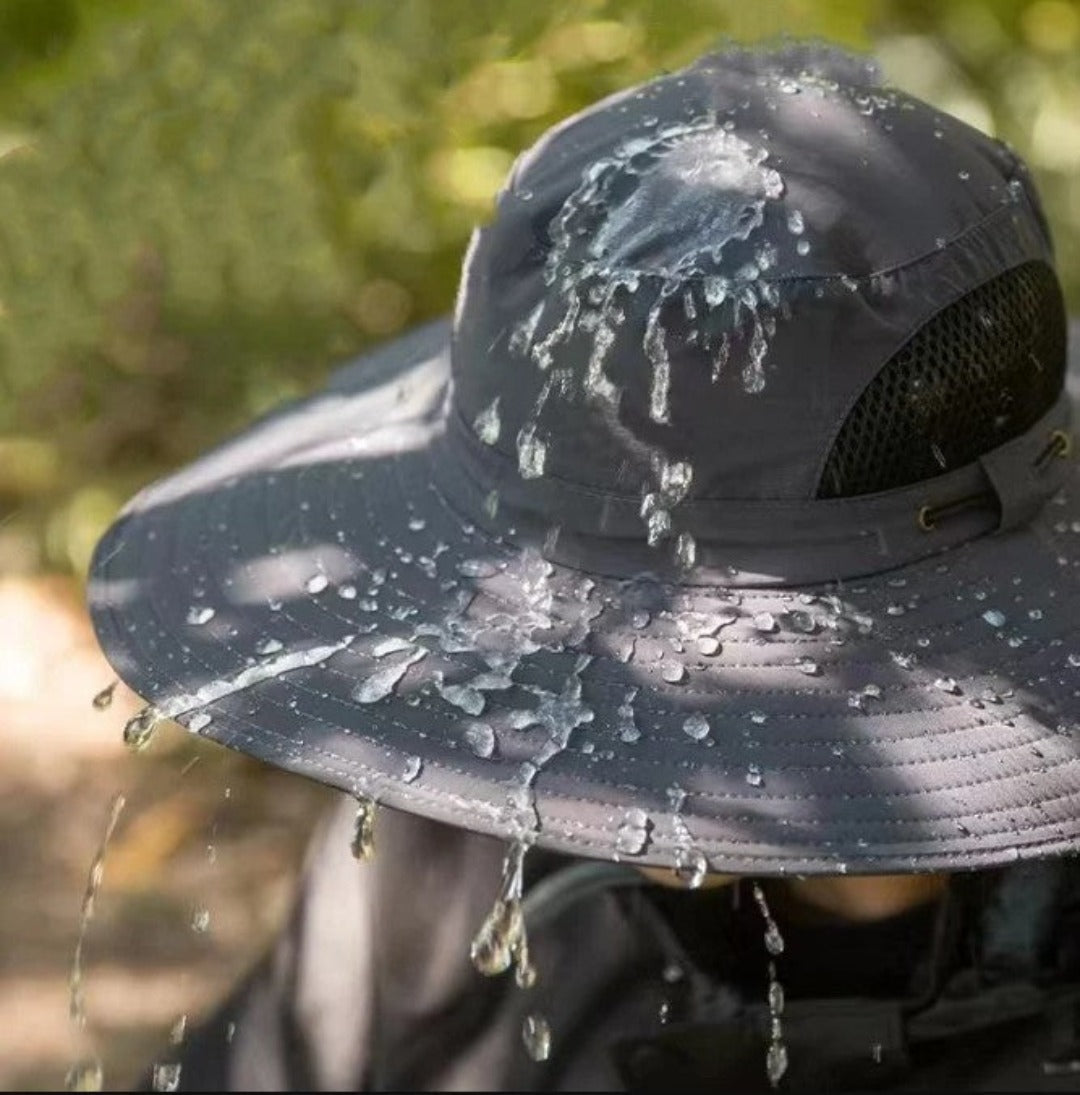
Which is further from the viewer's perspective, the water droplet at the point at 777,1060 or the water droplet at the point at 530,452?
the water droplet at the point at 777,1060

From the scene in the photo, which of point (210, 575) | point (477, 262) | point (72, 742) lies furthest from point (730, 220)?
point (72, 742)

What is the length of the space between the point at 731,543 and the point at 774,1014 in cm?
60

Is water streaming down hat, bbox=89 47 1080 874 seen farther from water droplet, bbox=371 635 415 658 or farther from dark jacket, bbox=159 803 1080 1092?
dark jacket, bbox=159 803 1080 1092

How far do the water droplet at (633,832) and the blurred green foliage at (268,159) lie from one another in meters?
1.30

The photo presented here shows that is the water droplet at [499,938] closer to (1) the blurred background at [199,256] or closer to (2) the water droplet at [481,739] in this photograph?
(2) the water droplet at [481,739]

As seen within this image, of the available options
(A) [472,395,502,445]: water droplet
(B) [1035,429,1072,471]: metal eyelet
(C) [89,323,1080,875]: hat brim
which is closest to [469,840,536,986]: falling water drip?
(C) [89,323,1080,875]: hat brim

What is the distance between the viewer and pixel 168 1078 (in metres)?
2.05

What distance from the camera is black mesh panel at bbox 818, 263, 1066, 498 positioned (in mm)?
1382

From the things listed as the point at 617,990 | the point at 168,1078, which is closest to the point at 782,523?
→ the point at 617,990

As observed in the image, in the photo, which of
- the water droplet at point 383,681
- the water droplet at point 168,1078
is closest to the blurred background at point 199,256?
the water droplet at point 168,1078

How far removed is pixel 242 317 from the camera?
295 cm

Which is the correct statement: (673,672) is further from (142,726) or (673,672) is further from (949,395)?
(142,726)

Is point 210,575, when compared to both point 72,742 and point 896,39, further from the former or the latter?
point 72,742

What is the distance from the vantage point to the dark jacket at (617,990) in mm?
1776
